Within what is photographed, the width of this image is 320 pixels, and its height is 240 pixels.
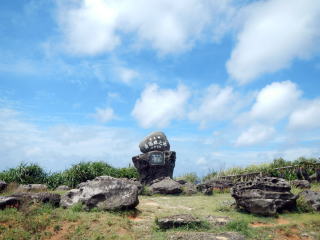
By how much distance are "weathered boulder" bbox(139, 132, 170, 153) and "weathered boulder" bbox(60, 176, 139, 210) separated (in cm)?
935

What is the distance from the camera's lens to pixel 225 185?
64.2ft

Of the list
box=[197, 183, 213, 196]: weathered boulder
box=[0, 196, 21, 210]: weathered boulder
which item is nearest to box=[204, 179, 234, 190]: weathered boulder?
box=[197, 183, 213, 196]: weathered boulder

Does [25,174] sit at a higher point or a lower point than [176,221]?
higher

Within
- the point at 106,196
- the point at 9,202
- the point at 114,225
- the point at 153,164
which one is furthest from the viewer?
the point at 153,164

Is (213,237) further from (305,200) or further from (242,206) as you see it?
(305,200)

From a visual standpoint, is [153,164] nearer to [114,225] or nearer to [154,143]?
[154,143]

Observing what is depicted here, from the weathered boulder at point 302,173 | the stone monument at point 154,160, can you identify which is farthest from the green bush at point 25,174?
the weathered boulder at point 302,173

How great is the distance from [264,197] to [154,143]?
10.0 meters

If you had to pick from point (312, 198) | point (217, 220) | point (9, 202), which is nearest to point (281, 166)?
point (312, 198)

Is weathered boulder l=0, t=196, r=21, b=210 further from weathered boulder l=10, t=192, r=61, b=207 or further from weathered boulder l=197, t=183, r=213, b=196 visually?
weathered boulder l=197, t=183, r=213, b=196

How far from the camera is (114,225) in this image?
29.2ft

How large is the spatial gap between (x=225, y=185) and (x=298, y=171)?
5.62 m

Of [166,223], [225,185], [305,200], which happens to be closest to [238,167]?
[225,185]

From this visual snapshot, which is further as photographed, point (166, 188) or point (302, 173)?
point (302, 173)
